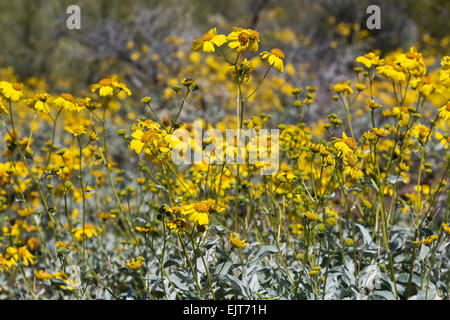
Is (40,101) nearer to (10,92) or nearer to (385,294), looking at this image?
(10,92)

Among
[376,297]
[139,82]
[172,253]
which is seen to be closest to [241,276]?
[172,253]

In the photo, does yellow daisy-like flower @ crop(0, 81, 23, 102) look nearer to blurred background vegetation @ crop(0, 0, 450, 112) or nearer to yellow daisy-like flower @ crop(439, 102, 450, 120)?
yellow daisy-like flower @ crop(439, 102, 450, 120)

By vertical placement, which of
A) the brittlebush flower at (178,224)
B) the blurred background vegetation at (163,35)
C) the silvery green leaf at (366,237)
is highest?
the blurred background vegetation at (163,35)

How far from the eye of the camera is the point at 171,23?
6.23m

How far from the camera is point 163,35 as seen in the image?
5926 millimetres

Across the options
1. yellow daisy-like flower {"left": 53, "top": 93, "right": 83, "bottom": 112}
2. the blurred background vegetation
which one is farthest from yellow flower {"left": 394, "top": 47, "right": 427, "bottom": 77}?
the blurred background vegetation

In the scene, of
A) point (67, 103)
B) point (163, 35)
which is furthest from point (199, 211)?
point (163, 35)

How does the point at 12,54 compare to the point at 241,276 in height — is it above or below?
above

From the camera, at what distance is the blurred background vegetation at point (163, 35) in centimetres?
577
